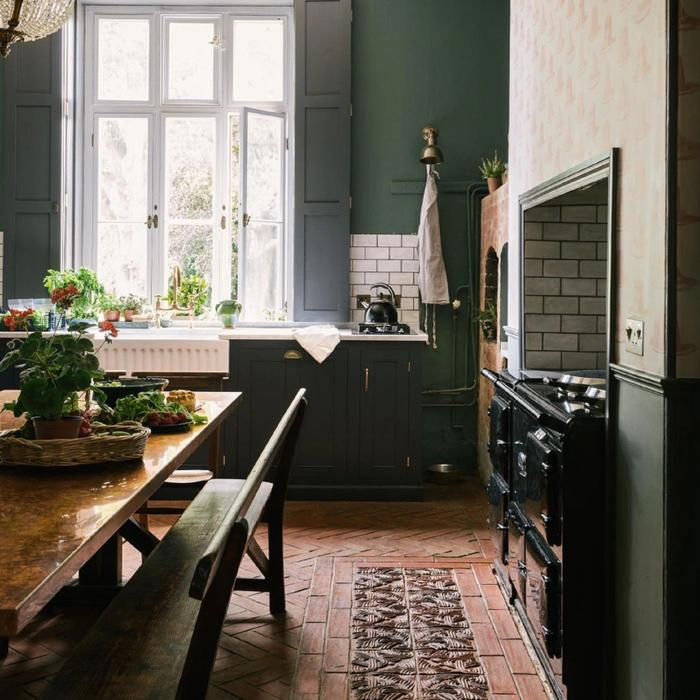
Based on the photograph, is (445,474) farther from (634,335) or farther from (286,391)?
(634,335)

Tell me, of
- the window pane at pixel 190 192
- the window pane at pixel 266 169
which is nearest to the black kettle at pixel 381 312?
the window pane at pixel 266 169

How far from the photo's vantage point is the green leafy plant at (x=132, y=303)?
22.8ft

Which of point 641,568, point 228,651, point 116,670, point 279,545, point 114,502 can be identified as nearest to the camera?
point 116,670

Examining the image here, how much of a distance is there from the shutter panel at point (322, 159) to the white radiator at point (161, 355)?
3.39 feet

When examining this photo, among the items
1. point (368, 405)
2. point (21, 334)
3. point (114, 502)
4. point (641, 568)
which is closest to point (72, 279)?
point (21, 334)

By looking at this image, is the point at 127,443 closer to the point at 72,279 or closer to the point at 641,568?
the point at 641,568

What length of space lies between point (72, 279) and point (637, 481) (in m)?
5.18

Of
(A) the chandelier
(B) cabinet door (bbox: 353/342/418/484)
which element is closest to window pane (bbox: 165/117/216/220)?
(B) cabinet door (bbox: 353/342/418/484)

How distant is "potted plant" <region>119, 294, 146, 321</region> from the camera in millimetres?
6891

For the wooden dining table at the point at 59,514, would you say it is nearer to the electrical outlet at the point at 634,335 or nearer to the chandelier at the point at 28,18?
the electrical outlet at the point at 634,335

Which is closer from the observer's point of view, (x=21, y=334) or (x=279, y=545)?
(x=279, y=545)

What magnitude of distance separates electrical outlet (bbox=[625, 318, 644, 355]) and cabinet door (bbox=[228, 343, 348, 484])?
3.59 m

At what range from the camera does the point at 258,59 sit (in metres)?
7.26

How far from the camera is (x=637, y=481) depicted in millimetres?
2490
